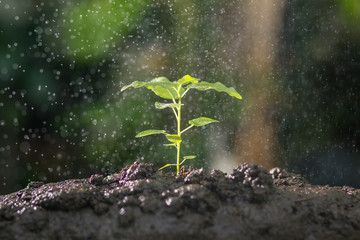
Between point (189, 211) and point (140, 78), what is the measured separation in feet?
4.86

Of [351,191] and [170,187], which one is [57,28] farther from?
[351,191]

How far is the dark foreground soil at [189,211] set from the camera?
2.34ft

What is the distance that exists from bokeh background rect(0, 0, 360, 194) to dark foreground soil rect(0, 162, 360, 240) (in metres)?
1.13

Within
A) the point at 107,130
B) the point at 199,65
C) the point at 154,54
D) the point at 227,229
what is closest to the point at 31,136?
the point at 107,130

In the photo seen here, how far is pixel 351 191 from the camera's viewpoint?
102cm

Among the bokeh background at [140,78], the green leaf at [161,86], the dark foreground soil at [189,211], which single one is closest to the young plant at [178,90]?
the green leaf at [161,86]

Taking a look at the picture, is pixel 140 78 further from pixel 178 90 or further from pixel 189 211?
pixel 189 211

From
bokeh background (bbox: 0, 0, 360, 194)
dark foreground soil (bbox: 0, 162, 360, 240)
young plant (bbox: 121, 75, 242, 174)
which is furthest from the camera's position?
bokeh background (bbox: 0, 0, 360, 194)

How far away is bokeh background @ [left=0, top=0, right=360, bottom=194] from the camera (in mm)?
1979

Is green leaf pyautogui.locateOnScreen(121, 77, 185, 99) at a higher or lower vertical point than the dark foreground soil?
higher

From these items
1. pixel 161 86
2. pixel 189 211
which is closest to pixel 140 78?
pixel 161 86

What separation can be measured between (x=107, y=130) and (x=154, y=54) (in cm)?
59

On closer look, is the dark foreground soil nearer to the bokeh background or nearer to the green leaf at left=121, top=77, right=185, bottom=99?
the green leaf at left=121, top=77, right=185, bottom=99

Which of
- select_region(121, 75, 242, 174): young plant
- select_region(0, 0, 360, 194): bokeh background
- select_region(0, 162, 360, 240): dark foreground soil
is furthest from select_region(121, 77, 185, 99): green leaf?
select_region(0, 0, 360, 194): bokeh background
